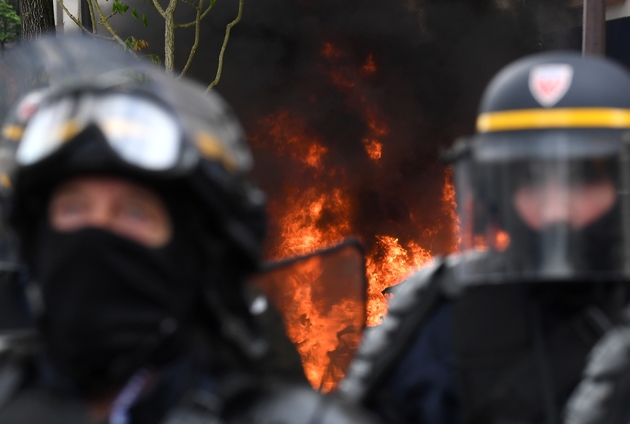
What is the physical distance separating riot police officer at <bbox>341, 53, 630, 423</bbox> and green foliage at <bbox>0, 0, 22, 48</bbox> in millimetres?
18323

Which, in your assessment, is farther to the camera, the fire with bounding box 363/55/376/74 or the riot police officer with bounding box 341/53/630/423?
the fire with bounding box 363/55/376/74

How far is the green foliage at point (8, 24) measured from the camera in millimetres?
19328

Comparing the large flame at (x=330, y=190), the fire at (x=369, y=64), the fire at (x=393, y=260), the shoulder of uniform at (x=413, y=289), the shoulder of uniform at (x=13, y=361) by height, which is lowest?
the fire at (x=393, y=260)

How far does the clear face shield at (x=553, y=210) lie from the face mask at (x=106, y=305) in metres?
0.87

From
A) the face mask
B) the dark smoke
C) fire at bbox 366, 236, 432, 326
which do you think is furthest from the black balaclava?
fire at bbox 366, 236, 432, 326

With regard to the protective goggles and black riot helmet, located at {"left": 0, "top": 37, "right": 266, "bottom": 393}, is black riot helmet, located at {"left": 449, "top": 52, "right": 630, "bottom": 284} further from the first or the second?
the protective goggles

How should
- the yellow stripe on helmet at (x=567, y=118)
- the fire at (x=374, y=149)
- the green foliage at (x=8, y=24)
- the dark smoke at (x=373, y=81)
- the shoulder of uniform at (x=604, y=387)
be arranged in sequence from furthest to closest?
the green foliage at (x=8, y=24) < the fire at (x=374, y=149) < the dark smoke at (x=373, y=81) < the yellow stripe on helmet at (x=567, y=118) < the shoulder of uniform at (x=604, y=387)

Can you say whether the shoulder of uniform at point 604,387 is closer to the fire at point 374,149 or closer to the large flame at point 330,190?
the large flame at point 330,190

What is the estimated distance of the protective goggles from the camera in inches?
65.1

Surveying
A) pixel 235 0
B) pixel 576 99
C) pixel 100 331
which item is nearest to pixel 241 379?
pixel 100 331

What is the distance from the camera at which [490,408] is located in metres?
2.03

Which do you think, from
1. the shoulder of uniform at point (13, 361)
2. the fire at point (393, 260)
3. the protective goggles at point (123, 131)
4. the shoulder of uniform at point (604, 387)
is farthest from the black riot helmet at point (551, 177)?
the fire at point (393, 260)

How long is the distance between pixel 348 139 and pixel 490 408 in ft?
39.4

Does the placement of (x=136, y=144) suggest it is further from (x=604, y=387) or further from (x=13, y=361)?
(x=604, y=387)
